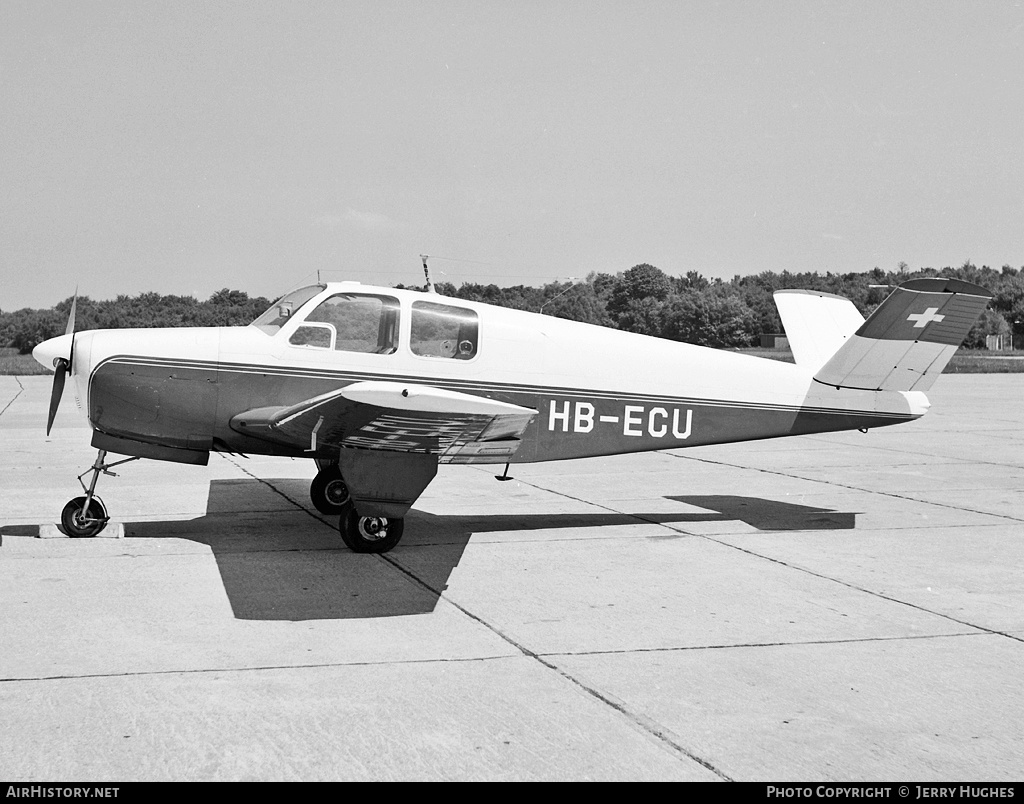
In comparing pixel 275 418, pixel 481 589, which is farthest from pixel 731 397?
pixel 275 418

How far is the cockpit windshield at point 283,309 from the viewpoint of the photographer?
7812mm

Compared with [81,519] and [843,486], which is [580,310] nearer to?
[843,486]

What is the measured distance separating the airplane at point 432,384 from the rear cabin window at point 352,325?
0.01 m

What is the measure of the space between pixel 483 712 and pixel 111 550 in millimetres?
4361

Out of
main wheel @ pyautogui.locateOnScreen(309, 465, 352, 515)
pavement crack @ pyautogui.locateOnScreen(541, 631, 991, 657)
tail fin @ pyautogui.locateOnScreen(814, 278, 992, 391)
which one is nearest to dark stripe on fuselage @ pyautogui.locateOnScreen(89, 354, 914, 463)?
tail fin @ pyautogui.locateOnScreen(814, 278, 992, 391)

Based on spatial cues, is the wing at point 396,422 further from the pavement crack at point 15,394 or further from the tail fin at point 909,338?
the pavement crack at point 15,394

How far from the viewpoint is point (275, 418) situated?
6.94 meters

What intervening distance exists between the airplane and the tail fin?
0.01 m

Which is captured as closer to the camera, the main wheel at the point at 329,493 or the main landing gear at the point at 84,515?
the main landing gear at the point at 84,515

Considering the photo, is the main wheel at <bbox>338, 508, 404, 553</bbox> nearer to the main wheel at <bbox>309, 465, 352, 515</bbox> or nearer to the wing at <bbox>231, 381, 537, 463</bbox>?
the wing at <bbox>231, 381, 537, 463</bbox>

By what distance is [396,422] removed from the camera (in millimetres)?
6406

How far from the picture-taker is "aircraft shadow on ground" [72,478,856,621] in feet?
20.0

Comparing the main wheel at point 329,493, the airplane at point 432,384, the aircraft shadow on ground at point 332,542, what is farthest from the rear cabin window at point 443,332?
the main wheel at point 329,493

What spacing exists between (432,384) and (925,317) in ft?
13.9
